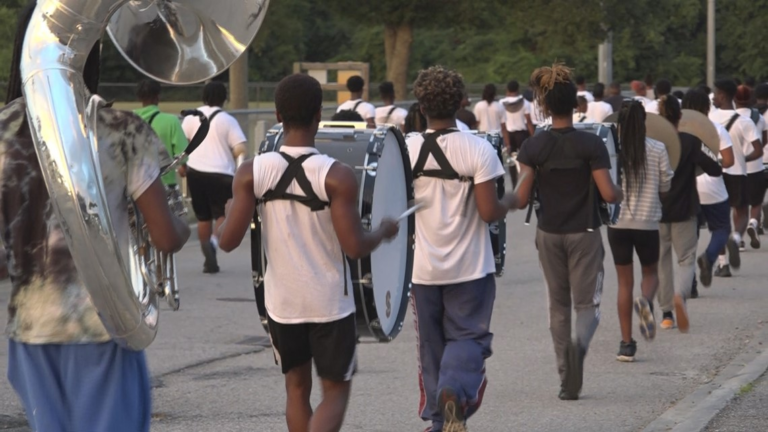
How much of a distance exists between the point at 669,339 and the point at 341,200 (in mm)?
5127

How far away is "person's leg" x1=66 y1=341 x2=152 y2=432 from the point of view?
3.71 m

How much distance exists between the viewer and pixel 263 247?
16.3 ft

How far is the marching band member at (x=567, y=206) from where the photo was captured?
6961mm

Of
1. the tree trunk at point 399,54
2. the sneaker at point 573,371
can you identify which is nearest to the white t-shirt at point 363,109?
the sneaker at point 573,371

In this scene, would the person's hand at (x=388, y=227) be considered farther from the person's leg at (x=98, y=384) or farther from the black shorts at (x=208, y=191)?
the black shorts at (x=208, y=191)

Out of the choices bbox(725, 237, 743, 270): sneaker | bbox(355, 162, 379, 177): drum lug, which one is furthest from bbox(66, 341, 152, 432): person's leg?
bbox(725, 237, 743, 270): sneaker

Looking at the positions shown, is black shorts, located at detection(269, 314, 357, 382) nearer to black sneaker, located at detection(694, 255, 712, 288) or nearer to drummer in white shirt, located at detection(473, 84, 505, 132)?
black sneaker, located at detection(694, 255, 712, 288)

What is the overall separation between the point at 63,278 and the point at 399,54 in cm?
2831

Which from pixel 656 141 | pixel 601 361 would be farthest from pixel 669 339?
pixel 656 141

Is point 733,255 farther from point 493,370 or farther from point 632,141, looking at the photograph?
point 493,370

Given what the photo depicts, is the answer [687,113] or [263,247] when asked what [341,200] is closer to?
[263,247]

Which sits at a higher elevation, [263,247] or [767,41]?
[767,41]

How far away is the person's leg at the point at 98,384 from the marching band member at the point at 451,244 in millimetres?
2229

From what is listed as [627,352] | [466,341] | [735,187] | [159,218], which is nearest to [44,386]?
[159,218]
